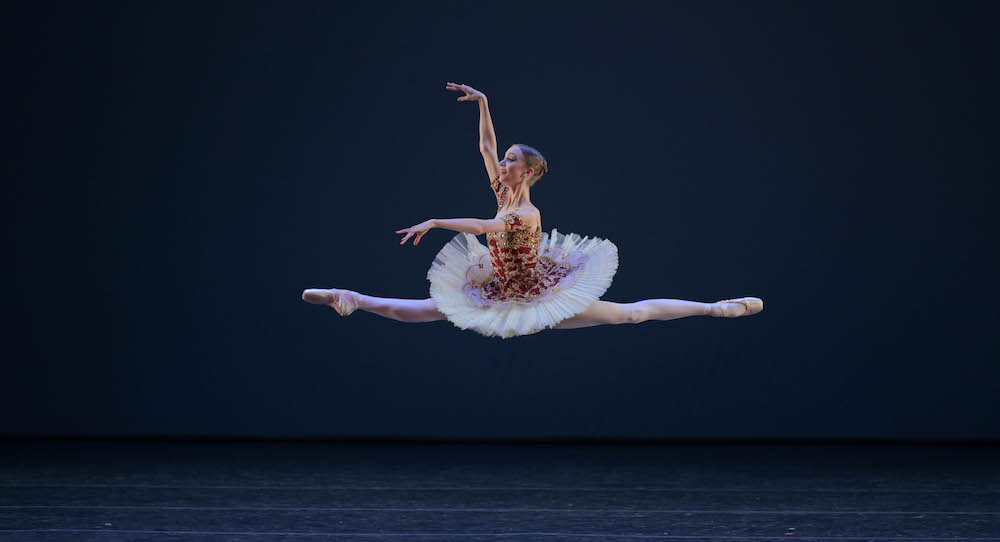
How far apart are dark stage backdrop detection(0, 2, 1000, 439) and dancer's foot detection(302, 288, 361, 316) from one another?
87.3 inches

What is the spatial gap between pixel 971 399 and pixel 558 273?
11.1 feet

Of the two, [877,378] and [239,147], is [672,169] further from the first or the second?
[239,147]

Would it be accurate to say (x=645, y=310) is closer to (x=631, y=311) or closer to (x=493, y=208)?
(x=631, y=311)

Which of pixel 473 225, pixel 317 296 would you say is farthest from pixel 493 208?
pixel 317 296

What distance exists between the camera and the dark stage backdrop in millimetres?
5984

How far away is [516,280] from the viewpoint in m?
4.00

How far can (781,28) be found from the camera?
5973 mm

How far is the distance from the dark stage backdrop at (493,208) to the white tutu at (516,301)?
191 centimetres

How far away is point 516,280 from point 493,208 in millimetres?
2167

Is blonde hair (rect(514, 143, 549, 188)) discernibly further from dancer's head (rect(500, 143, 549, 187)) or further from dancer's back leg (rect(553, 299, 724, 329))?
dancer's back leg (rect(553, 299, 724, 329))

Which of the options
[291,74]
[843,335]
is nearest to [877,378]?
[843,335]

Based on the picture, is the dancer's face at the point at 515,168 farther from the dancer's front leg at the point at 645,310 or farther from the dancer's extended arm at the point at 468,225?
the dancer's front leg at the point at 645,310

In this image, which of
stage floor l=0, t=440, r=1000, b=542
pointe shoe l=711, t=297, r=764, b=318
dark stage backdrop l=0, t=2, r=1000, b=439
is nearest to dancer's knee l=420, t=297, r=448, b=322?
stage floor l=0, t=440, r=1000, b=542

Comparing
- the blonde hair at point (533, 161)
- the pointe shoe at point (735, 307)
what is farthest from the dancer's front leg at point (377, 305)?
the pointe shoe at point (735, 307)
